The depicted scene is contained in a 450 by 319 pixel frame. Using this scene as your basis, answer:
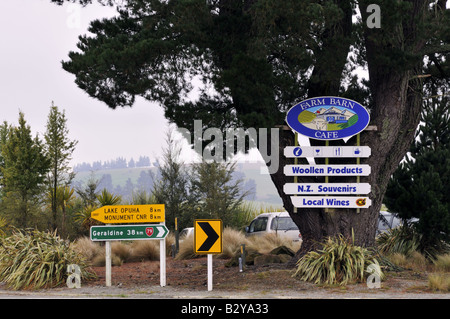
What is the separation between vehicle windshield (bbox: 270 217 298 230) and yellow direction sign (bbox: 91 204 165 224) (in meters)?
8.51

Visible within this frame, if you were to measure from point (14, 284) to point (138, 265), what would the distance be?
170 inches

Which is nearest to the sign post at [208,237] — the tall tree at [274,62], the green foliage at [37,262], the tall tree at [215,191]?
the tall tree at [274,62]

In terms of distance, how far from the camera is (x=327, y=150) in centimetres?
1302

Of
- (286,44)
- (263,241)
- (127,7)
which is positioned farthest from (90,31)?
(263,241)

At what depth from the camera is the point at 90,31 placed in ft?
48.7

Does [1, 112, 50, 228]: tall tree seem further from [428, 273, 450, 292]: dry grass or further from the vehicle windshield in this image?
[428, 273, 450, 292]: dry grass

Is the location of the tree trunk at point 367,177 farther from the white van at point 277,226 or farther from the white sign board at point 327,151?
the white van at point 277,226

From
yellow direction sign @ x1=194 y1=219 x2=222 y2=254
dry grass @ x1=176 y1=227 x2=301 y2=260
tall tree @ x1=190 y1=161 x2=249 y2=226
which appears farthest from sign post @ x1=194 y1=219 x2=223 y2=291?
tall tree @ x1=190 y1=161 x2=249 y2=226

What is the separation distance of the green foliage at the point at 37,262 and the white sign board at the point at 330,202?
509 cm

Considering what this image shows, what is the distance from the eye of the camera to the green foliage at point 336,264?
11586mm

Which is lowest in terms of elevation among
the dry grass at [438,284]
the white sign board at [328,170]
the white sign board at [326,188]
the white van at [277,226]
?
the dry grass at [438,284]

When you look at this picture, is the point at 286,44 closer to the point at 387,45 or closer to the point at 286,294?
the point at 387,45

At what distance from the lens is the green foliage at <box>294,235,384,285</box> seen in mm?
11586

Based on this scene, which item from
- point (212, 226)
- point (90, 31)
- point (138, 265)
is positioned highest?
point (90, 31)
